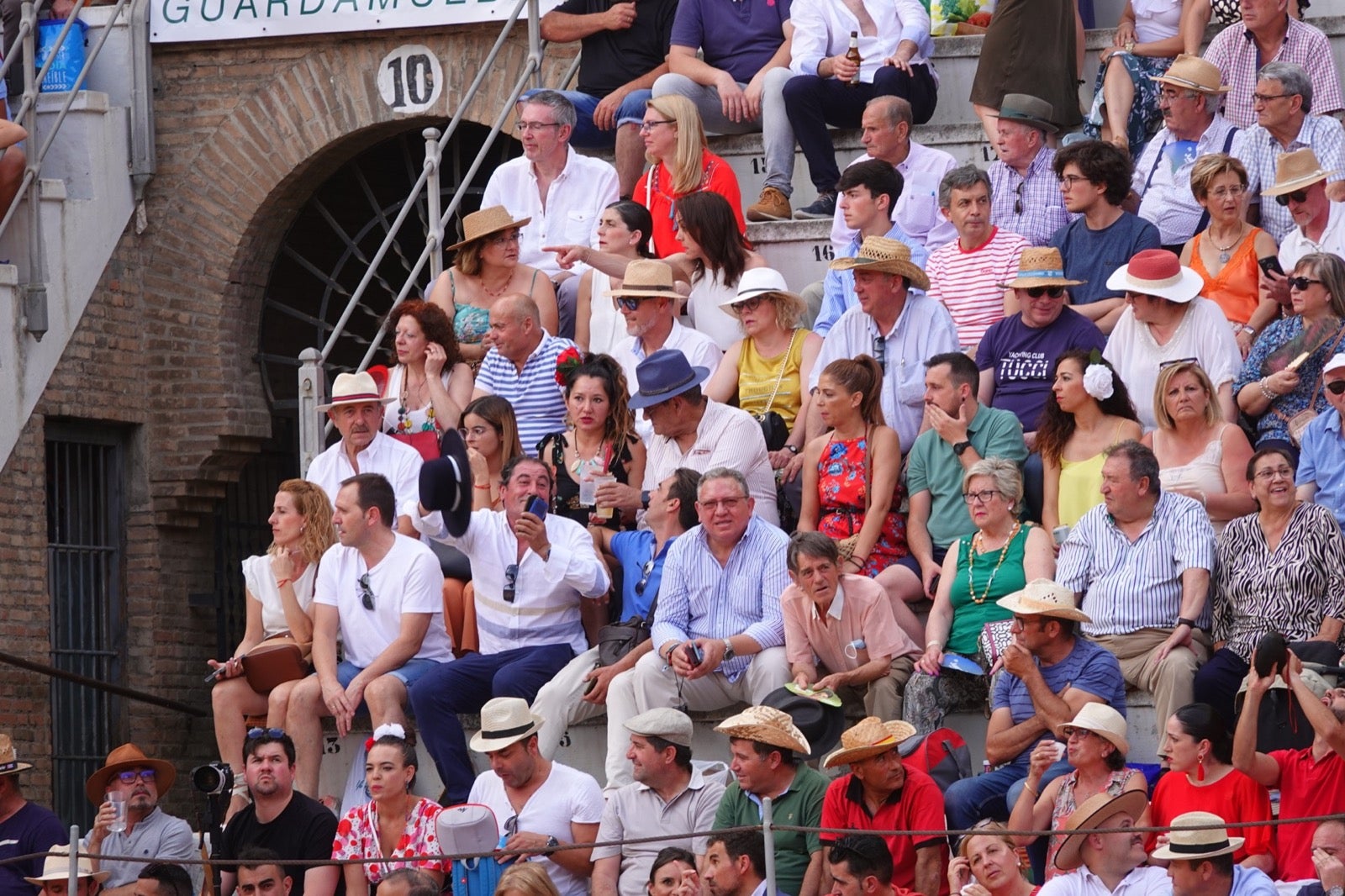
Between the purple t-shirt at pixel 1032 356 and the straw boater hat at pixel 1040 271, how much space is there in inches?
6.1

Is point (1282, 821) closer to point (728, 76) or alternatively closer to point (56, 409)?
point (728, 76)

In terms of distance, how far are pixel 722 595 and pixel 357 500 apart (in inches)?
67.4

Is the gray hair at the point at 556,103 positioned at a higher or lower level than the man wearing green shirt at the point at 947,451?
higher

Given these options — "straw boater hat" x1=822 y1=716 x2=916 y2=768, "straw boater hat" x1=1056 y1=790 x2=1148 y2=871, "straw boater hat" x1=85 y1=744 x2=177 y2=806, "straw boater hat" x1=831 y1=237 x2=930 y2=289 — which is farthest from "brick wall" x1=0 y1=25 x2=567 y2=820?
"straw boater hat" x1=1056 y1=790 x2=1148 y2=871

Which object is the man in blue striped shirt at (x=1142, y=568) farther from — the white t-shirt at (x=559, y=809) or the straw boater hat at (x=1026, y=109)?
the straw boater hat at (x=1026, y=109)

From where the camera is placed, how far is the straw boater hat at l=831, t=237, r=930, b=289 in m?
10.6

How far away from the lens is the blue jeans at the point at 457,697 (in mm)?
9961

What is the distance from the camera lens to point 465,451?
10.4 metres

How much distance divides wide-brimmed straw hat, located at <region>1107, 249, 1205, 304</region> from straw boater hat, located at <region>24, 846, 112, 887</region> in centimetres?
484

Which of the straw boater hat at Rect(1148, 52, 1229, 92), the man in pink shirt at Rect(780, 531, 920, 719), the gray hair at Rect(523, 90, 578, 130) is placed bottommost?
the man in pink shirt at Rect(780, 531, 920, 719)

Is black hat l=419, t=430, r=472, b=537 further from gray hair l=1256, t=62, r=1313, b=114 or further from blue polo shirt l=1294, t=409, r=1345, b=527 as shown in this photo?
gray hair l=1256, t=62, r=1313, b=114

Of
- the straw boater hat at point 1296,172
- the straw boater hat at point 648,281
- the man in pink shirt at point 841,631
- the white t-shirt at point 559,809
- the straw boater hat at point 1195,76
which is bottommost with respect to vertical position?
the white t-shirt at point 559,809

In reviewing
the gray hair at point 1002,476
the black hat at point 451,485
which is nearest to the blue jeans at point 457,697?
the black hat at point 451,485

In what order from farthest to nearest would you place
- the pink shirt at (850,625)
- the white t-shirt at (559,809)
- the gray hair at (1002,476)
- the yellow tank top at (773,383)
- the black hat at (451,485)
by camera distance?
the yellow tank top at (773,383) → the black hat at (451,485) → the gray hair at (1002,476) → the pink shirt at (850,625) → the white t-shirt at (559,809)
